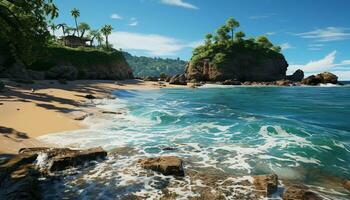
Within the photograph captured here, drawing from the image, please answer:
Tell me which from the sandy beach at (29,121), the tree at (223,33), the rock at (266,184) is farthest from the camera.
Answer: the tree at (223,33)

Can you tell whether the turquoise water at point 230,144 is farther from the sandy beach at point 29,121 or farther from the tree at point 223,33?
the tree at point 223,33

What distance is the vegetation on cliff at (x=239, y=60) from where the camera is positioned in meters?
114

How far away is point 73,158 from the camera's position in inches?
473

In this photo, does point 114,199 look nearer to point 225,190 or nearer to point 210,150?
point 225,190

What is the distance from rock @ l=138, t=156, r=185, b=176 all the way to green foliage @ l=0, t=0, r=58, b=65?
22.2ft

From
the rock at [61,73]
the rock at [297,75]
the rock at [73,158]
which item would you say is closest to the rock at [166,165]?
the rock at [73,158]

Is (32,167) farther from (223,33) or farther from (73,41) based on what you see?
(223,33)

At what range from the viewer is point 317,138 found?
18.0m

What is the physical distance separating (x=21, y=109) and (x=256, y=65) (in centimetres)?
10529

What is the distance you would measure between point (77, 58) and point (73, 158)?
70.2 meters

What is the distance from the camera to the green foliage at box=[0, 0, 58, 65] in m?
11.9

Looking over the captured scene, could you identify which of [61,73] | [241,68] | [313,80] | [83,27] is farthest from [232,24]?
[61,73]

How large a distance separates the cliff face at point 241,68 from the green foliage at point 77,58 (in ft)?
120

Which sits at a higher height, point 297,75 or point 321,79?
point 297,75
